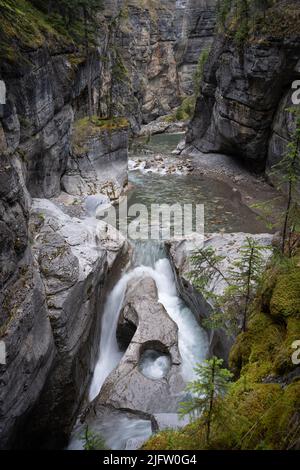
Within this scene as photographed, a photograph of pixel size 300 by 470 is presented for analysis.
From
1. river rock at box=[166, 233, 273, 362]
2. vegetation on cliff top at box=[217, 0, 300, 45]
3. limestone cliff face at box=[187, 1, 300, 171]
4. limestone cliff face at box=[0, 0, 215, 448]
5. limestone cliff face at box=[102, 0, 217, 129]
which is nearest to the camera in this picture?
limestone cliff face at box=[0, 0, 215, 448]

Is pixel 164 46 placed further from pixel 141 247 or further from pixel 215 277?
pixel 215 277

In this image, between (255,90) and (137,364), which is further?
(255,90)

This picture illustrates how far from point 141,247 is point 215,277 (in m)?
6.10

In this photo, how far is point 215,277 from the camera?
45.8 ft

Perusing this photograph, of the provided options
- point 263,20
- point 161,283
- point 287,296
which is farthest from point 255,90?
point 287,296

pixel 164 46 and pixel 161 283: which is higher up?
pixel 164 46

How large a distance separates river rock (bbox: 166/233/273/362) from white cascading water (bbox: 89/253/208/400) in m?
0.50

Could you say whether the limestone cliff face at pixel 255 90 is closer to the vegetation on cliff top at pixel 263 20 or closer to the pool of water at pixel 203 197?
the vegetation on cliff top at pixel 263 20

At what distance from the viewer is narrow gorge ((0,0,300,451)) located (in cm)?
757

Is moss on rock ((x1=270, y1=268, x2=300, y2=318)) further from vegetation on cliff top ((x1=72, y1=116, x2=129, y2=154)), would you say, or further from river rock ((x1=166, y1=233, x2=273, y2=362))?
vegetation on cliff top ((x1=72, y1=116, x2=129, y2=154))

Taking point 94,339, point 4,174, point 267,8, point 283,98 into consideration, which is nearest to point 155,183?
point 283,98

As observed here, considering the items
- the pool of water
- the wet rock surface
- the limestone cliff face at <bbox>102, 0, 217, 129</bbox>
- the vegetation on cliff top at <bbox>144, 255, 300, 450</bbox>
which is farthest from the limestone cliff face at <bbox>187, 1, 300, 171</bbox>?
the limestone cliff face at <bbox>102, 0, 217, 129</bbox>

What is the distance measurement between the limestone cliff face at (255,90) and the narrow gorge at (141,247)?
5.9 inches

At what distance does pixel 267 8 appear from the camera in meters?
27.5
